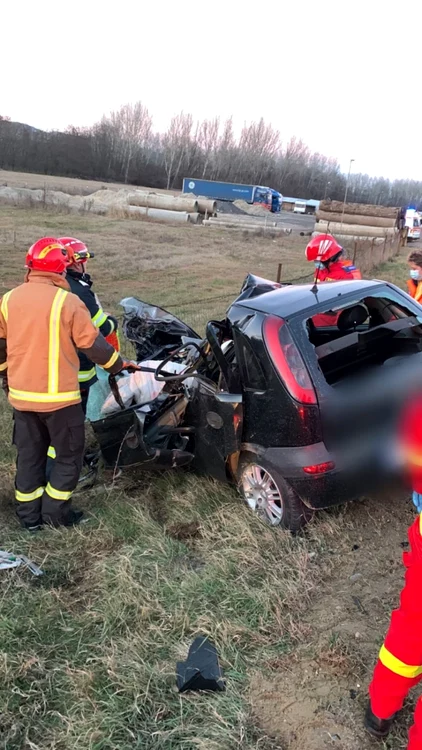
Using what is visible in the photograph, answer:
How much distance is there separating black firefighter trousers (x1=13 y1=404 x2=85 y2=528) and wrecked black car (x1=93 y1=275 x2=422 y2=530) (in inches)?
15.1

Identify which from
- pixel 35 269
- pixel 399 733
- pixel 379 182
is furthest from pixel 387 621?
pixel 379 182

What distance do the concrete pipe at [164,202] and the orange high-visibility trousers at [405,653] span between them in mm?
35677

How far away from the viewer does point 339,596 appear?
279 cm

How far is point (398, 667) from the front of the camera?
1.91m

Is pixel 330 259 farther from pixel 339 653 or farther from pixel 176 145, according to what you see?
pixel 176 145

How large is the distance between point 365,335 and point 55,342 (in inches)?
78.6

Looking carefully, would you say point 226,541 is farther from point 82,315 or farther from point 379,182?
point 379,182

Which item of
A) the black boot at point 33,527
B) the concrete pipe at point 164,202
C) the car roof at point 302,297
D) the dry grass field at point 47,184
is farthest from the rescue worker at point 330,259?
the dry grass field at point 47,184

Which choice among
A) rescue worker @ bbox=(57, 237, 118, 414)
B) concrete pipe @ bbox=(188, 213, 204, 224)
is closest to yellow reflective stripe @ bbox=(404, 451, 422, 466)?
rescue worker @ bbox=(57, 237, 118, 414)

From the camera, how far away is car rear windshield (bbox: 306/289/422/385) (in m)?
3.48

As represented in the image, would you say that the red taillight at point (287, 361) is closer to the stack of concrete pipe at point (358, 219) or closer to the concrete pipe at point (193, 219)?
the concrete pipe at point (193, 219)

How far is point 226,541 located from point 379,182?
439ft

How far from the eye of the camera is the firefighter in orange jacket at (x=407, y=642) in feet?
5.95

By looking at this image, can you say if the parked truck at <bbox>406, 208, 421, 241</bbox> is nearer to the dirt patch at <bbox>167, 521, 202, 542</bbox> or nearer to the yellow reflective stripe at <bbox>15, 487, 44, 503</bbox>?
the dirt patch at <bbox>167, 521, 202, 542</bbox>
